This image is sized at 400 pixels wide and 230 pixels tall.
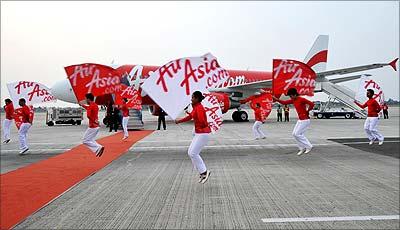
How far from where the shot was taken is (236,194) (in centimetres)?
946

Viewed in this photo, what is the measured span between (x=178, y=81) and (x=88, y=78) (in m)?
1.07

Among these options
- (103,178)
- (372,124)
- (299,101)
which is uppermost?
(299,101)

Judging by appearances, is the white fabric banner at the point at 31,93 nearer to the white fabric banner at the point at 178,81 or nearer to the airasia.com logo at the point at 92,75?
the airasia.com logo at the point at 92,75

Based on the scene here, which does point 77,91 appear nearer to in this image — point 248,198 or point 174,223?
point 174,223

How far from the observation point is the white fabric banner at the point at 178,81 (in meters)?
3.14

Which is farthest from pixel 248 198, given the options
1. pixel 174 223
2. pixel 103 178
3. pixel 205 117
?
pixel 103 178

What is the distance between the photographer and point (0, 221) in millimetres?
7477

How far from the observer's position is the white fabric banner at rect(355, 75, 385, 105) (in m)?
5.91

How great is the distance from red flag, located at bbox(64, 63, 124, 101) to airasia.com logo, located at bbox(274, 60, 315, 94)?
186 centimetres

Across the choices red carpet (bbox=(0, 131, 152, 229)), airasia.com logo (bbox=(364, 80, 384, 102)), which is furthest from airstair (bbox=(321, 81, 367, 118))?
red carpet (bbox=(0, 131, 152, 229))

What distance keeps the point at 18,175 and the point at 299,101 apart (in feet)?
30.8

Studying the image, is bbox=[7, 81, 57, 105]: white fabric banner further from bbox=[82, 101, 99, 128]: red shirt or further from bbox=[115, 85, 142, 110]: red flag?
bbox=[115, 85, 142, 110]: red flag

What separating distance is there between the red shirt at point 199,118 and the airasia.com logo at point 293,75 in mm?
1141

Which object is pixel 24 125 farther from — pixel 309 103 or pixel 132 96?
pixel 309 103
